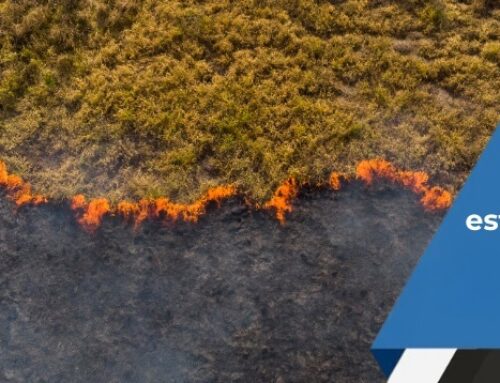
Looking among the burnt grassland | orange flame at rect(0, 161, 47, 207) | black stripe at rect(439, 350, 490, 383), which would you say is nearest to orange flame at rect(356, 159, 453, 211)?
the burnt grassland

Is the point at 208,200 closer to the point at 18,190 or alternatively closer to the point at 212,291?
the point at 212,291

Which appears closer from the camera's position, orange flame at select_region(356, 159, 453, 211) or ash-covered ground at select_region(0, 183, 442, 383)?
ash-covered ground at select_region(0, 183, 442, 383)

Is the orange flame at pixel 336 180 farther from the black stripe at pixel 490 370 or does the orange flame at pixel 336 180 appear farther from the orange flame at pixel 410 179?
the black stripe at pixel 490 370

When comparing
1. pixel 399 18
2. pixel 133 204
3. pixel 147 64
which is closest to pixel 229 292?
pixel 133 204

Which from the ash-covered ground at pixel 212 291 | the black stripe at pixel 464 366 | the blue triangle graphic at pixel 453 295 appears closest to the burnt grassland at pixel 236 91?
the ash-covered ground at pixel 212 291

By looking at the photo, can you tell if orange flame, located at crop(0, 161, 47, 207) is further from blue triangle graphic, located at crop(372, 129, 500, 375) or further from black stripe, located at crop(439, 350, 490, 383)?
black stripe, located at crop(439, 350, 490, 383)

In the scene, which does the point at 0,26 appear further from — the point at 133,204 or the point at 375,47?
the point at 375,47
